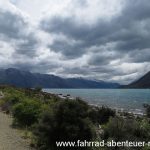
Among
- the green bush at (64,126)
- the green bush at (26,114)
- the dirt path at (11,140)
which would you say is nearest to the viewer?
the green bush at (64,126)

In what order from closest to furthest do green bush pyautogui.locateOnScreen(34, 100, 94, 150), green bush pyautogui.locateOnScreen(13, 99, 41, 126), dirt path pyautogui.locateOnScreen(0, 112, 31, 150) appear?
green bush pyautogui.locateOnScreen(34, 100, 94, 150)
dirt path pyautogui.locateOnScreen(0, 112, 31, 150)
green bush pyautogui.locateOnScreen(13, 99, 41, 126)

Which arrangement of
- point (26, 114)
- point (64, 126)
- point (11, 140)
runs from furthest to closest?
point (26, 114)
point (11, 140)
point (64, 126)

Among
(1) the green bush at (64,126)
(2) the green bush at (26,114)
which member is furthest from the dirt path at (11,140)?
(1) the green bush at (64,126)

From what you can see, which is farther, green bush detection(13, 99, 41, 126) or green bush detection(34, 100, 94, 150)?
green bush detection(13, 99, 41, 126)

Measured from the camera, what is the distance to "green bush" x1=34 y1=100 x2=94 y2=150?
560 inches

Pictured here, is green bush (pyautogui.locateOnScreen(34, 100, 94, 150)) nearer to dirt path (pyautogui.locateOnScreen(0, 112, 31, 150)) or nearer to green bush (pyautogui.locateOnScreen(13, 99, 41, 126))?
dirt path (pyautogui.locateOnScreen(0, 112, 31, 150))

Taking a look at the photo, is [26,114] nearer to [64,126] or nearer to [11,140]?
[11,140]

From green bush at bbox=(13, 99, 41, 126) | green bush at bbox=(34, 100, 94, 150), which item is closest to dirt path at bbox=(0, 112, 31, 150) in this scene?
green bush at bbox=(13, 99, 41, 126)

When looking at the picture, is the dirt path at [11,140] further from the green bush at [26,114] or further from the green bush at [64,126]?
the green bush at [64,126]

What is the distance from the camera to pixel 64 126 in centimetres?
1424

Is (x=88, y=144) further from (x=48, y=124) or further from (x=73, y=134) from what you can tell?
(x=48, y=124)

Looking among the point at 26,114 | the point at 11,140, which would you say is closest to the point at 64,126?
the point at 11,140

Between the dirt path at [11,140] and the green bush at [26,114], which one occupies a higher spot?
the green bush at [26,114]

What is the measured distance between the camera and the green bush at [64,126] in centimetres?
1423
